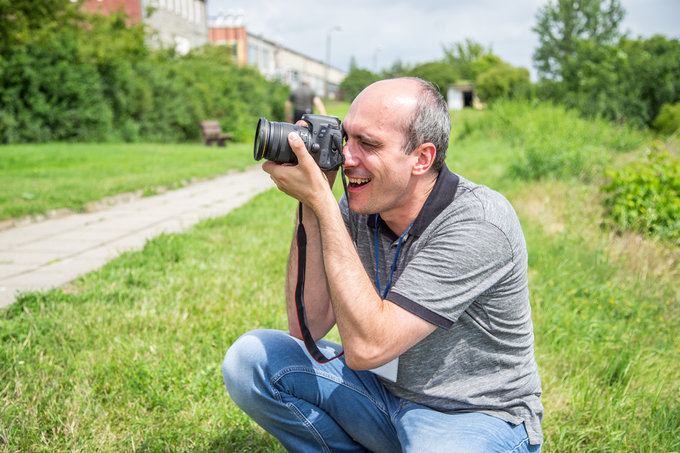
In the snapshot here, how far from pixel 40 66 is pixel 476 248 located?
48.1 feet

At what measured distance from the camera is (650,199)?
5.84 m

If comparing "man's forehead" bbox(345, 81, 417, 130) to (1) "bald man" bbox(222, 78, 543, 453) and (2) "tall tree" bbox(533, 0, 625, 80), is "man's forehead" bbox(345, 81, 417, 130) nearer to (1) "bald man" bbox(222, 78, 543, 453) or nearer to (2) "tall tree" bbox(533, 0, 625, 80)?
(1) "bald man" bbox(222, 78, 543, 453)

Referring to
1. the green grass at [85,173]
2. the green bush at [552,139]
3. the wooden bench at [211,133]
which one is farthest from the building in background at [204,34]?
the green grass at [85,173]

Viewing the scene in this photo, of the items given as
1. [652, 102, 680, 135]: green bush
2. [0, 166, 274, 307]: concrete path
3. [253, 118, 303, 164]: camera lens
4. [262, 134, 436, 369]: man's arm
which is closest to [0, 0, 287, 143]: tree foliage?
[0, 166, 274, 307]: concrete path

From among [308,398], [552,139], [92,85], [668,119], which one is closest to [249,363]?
[308,398]

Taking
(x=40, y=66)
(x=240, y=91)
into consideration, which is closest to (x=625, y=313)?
(x=40, y=66)

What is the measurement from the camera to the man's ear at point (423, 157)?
181 centimetres

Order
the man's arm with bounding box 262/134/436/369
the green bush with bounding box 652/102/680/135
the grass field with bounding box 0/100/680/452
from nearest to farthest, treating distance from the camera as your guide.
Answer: the man's arm with bounding box 262/134/436/369 → the grass field with bounding box 0/100/680/452 → the green bush with bounding box 652/102/680/135

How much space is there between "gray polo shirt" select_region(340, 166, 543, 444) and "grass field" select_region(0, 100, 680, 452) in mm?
729

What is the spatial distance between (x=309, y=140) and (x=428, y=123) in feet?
1.27

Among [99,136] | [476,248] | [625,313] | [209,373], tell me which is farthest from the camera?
[99,136]

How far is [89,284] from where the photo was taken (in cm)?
361

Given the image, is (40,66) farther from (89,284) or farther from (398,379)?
(398,379)

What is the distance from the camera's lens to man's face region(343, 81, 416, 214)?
Result: 1.77 meters
